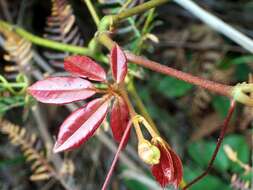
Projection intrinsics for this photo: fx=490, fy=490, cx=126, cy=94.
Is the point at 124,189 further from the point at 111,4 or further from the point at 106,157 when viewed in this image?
the point at 111,4

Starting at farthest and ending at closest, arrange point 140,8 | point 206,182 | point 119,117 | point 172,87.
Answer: point 172,87
point 206,182
point 140,8
point 119,117

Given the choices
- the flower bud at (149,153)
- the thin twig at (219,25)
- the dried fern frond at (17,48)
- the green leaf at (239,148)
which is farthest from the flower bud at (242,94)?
the green leaf at (239,148)

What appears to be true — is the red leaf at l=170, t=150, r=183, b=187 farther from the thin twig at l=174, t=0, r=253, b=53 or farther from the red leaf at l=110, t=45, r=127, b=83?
the thin twig at l=174, t=0, r=253, b=53

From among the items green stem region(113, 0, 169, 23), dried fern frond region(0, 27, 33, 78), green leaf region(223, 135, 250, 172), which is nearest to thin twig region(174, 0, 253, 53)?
green stem region(113, 0, 169, 23)

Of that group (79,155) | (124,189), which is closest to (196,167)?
(124,189)

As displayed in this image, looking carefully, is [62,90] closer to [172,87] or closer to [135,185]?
[135,185]

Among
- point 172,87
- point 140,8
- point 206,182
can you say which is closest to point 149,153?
point 140,8
